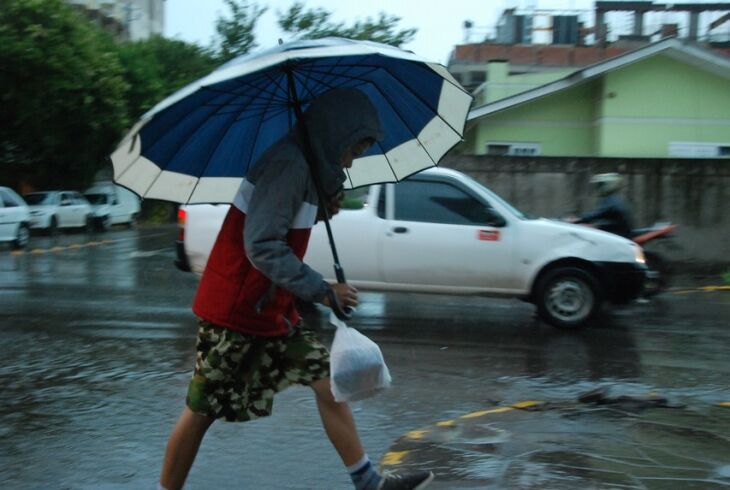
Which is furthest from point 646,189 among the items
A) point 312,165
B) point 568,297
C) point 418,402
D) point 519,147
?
point 312,165

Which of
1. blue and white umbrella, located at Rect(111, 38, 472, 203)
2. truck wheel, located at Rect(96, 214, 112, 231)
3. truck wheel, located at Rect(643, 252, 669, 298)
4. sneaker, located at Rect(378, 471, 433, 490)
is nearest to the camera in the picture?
blue and white umbrella, located at Rect(111, 38, 472, 203)

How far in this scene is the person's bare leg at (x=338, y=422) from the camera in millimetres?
3627

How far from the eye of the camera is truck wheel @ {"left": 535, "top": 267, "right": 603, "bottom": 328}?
9.25m

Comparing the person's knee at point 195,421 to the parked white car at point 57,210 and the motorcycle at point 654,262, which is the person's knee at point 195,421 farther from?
the parked white car at point 57,210

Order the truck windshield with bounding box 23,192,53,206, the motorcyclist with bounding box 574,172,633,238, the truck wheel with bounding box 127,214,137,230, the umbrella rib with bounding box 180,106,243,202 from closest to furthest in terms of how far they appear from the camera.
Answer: the umbrella rib with bounding box 180,106,243,202 → the motorcyclist with bounding box 574,172,633,238 → the truck windshield with bounding box 23,192,53,206 → the truck wheel with bounding box 127,214,137,230

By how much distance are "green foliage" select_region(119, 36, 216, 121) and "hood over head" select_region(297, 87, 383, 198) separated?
29680 mm

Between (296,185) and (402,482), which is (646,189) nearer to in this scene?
(402,482)

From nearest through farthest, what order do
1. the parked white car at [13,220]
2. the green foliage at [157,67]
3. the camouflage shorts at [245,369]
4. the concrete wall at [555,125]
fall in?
the camouflage shorts at [245,369], the parked white car at [13,220], the concrete wall at [555,125], the green foliage at [157,67]

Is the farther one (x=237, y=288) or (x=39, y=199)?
(x=39, y=199)

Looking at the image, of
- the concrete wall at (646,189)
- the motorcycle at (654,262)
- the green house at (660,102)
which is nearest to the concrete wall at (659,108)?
the green house at (660,102)

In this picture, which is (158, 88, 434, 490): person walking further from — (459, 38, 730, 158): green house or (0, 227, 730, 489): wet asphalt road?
(459, 38, 730, 158): green house

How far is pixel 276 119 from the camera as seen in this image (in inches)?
158

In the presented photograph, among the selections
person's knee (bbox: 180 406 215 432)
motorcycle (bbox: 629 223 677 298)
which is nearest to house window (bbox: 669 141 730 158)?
motorcycle (bbox: 629 223 677 298)

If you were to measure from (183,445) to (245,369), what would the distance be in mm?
421
